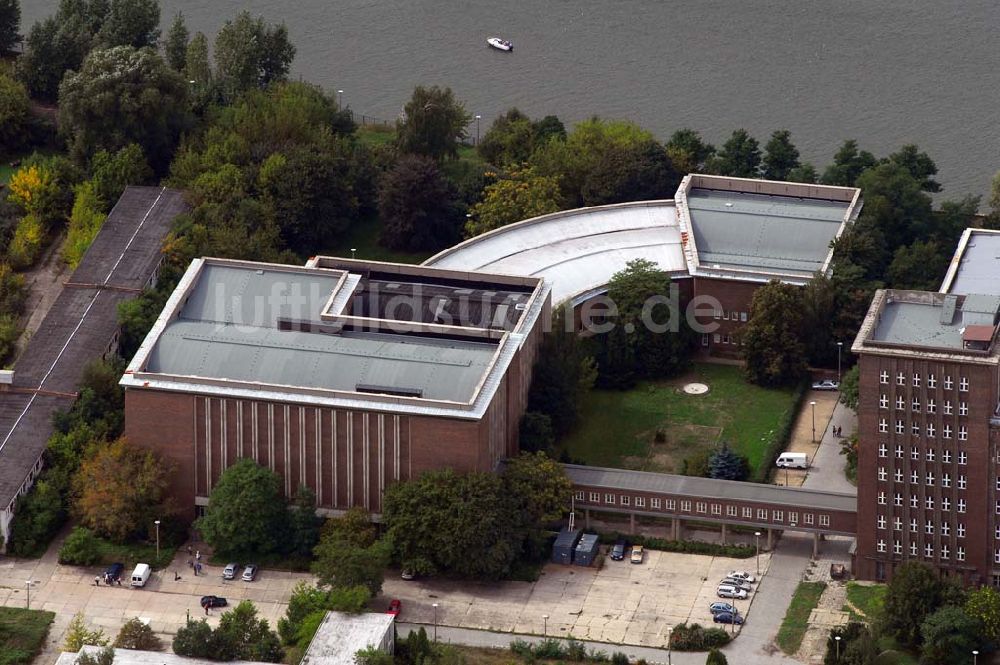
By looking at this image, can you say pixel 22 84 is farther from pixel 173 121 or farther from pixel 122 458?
pixel 122 458

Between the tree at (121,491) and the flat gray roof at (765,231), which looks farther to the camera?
the flat gray roof at (765,231)

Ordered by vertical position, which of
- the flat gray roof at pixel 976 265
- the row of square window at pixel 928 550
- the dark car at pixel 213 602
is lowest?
the dark car at pixel 213 602

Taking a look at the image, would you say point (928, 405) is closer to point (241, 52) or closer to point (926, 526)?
point (926, 526)

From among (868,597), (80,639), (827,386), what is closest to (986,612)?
(868,597)

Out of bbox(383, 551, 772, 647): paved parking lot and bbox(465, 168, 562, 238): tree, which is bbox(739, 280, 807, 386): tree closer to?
bbox(465, 168, 562, 238): tree

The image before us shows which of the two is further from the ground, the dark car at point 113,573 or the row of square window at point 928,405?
the row of square window at point 928,405

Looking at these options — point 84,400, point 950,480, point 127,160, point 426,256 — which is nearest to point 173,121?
point 127,160

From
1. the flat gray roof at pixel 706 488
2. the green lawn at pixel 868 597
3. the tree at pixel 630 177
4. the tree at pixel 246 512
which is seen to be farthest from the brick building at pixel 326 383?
the tree at pixel 630 177

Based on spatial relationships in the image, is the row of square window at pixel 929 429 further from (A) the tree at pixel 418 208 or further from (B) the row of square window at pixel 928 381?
(A) the tree at pixel 418 208
